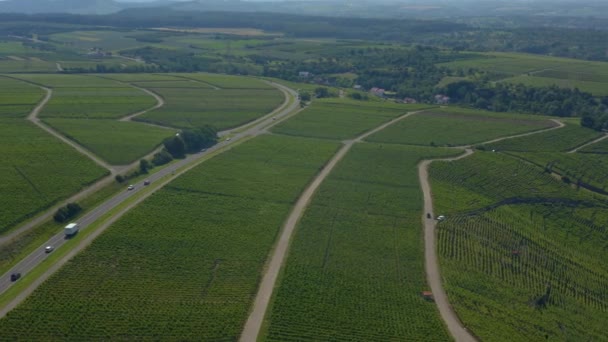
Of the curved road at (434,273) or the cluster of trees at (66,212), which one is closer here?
the curved road at (434,273)

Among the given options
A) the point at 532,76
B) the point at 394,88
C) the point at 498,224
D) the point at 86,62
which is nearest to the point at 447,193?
the point at 498,224

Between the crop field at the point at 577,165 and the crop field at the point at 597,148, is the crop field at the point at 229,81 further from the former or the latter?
the crop field at the point at 597,148

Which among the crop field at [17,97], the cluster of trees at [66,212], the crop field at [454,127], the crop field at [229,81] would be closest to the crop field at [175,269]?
the cluster of trees at [66,212]

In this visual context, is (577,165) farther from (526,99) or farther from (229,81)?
(229,81)

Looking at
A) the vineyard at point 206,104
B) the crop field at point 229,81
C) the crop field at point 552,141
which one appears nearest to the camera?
the crop field at point 552,141

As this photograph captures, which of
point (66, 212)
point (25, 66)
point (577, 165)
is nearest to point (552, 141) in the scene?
point (577, 165)

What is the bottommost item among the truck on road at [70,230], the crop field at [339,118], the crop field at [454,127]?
the crop field at [454,127]

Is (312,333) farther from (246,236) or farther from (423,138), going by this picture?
(423,138)
